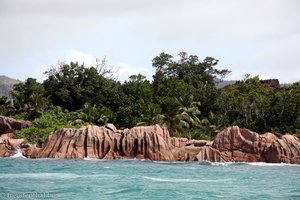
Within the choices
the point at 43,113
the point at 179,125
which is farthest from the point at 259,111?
the point at 43,113

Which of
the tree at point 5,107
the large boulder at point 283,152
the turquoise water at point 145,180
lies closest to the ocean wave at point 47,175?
the turquoise water at point 145,180

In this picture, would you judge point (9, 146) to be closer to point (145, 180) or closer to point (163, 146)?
point (163, 146)

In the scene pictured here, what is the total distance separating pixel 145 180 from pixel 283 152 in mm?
19293

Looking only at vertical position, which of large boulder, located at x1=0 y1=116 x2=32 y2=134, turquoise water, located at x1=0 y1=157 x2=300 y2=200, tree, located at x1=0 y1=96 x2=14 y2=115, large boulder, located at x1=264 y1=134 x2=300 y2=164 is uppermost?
tree, located at x1=0 y1=96 x2=14 y2=115

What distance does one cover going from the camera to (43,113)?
203 feet

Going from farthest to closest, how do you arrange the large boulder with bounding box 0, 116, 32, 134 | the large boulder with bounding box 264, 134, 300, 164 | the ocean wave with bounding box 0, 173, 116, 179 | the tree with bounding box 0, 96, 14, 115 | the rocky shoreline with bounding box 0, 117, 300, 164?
1. the tree with bounding box 0, 96, 14, 115
2. the large boulder with bounding box 0, 116, 32, 134
3. the rocky shoreline with bounding box 0, 117, 300, 164
4. the large boulder with bounding box 264, 134, 300, 164
5. the ocean wave with bounding box 0, 173, 116, 179

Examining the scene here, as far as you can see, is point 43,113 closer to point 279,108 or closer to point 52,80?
point 52,80

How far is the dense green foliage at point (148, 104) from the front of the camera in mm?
56469

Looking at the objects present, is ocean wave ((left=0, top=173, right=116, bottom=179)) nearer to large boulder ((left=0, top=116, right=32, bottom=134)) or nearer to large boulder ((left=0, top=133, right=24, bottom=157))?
large boulder ((left=0, top=133, right=24, bottom=157))

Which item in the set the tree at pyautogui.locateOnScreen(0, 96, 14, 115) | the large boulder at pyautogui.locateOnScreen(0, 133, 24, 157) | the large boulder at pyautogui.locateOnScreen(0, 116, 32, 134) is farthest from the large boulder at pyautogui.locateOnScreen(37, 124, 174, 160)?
the tree at pyautogui.locateOnScreen(0, 96, 14, 115)

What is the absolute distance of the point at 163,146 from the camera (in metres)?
47.0

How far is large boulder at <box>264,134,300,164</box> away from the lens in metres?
45.3

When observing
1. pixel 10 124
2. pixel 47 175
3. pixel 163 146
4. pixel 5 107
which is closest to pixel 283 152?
pixel 163 146

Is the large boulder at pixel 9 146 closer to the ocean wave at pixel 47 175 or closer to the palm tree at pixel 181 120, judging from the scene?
the palm tree at pixel 181 120
